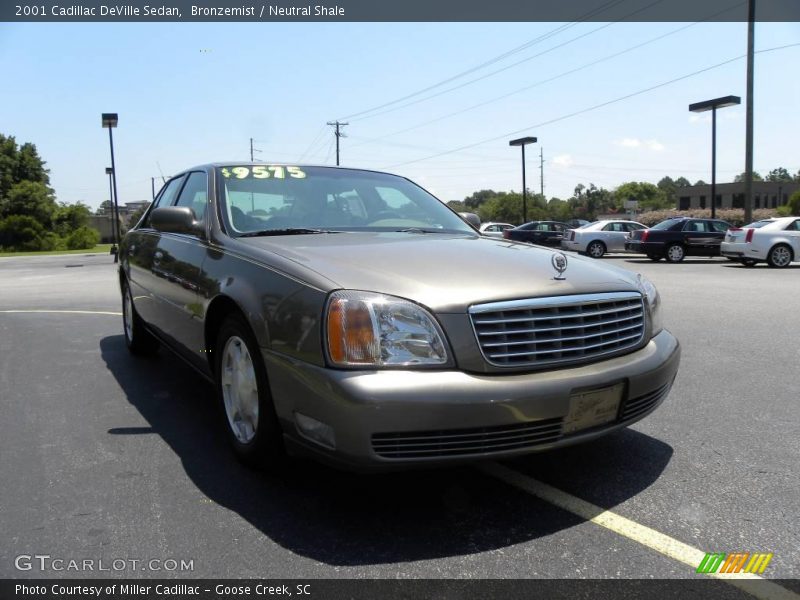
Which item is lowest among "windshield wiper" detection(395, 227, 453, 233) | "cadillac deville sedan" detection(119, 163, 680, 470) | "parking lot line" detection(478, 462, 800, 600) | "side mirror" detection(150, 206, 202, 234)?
"parking lot line" detection(478, 462, 800, 600)

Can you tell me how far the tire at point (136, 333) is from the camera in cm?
578

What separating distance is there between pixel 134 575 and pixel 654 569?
1.87 metres

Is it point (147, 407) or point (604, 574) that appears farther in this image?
point (147, 407)

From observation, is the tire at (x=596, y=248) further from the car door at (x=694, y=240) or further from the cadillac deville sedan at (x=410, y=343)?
the cadillac deville sedan at (x=410, y=343)

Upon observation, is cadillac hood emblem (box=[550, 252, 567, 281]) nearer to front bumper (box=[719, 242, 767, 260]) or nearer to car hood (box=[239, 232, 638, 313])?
car hood (box=[239, 232, 638, 313])

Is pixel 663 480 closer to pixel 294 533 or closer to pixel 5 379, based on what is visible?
pixel 294 533

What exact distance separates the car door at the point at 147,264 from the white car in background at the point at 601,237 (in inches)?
792

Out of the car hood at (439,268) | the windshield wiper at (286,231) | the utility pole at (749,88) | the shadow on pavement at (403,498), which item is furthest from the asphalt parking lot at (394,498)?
the utility pole at (749,88)

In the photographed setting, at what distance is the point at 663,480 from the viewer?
303 cm

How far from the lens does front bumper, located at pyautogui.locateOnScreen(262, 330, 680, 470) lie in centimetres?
237

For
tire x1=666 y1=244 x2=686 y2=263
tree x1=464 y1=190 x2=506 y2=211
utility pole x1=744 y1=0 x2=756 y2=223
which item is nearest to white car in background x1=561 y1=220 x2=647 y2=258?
tire x1=666 y1=244 x2=686 y2=263

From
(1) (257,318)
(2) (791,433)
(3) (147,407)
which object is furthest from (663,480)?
(3) (147,407)

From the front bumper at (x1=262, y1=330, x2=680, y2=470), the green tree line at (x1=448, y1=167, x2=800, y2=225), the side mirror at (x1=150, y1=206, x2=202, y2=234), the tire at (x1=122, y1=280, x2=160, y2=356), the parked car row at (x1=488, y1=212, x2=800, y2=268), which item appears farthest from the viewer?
the green tree line at (x1=448, y1=167, x2=800, y2=225)

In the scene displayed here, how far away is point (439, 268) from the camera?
2.84 metres
